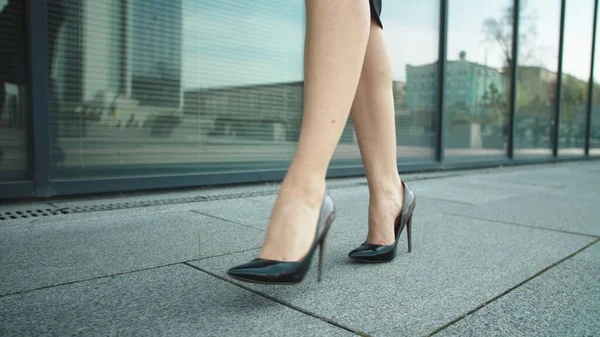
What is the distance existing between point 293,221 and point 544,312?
0.61 meters

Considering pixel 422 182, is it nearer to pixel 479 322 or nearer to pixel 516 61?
pixel 479 322

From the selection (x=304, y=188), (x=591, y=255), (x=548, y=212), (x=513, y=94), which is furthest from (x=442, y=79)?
(x=304, y=188)

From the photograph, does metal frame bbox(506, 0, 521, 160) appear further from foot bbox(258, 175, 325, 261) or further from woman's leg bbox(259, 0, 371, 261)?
foot bbox(258, 175, 325, 261)

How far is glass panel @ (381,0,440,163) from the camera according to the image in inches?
185

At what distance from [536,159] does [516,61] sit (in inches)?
67.6

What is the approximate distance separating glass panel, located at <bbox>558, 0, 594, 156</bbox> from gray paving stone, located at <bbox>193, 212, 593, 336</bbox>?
726 centimetres

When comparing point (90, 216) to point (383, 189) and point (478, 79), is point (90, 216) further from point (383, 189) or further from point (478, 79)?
point (478, 79)

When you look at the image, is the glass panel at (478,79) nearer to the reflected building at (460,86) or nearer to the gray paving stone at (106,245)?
the reflected building at (460,86)

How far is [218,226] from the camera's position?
1.87 meters

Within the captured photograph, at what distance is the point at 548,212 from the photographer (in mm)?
2459

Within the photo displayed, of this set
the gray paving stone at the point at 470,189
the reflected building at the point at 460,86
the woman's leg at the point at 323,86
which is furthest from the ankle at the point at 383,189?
the reflected building at the point at 460,86

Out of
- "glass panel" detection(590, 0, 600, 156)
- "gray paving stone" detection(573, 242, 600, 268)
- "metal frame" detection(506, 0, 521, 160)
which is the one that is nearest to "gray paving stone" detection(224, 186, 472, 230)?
"gray paving stone" detection(573, 242, 600, 268)

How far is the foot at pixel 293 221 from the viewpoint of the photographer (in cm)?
97

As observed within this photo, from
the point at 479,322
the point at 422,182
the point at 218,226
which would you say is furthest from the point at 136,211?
the point at 422,182
